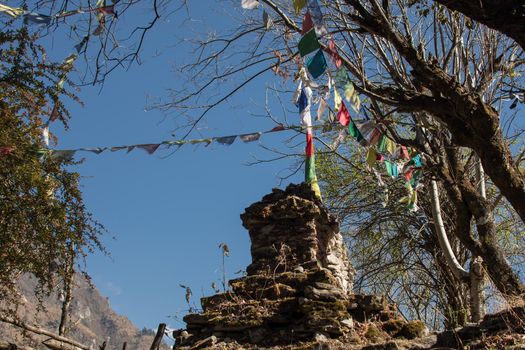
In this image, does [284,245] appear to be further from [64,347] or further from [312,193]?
[64,347]

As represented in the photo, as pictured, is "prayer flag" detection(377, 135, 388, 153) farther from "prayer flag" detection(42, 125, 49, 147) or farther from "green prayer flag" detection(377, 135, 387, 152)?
"prayer flag" detection(42, 125, 49, 147)

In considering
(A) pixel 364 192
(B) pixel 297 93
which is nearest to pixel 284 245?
(B) pixel 297 93

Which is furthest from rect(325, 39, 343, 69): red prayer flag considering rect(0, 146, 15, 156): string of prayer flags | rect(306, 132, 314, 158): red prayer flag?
rect(0, 146, 15, 156): string of prayer flags

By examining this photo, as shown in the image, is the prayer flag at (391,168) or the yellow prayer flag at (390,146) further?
the prayer flag at (391,168)

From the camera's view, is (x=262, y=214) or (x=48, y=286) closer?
(x=48, y=286)

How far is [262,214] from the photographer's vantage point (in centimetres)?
1003

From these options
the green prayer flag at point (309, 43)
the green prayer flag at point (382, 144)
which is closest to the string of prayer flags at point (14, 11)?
the green prayer flag at point (309, 43)

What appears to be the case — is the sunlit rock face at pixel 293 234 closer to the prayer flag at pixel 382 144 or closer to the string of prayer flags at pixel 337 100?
the prayer flag at pixel 382 144

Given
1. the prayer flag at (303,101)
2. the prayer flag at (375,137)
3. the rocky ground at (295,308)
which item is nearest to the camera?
the rocky ground at (295,308)

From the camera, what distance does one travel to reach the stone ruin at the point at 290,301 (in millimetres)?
8008

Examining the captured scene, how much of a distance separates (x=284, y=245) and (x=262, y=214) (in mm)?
733

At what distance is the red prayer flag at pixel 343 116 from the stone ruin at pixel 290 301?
7.01 feet

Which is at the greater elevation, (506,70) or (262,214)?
(506,70)

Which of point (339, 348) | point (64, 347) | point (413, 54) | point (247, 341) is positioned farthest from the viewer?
point (247, 341)
